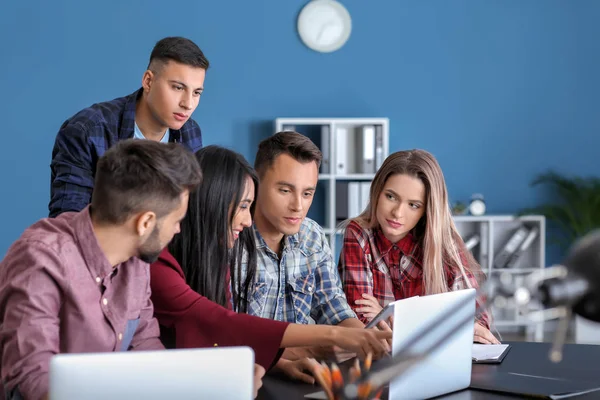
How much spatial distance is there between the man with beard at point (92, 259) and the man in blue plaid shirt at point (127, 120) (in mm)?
927

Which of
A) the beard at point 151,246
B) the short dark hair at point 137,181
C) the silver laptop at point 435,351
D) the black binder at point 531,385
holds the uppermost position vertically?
the short dark hair at point 137,181

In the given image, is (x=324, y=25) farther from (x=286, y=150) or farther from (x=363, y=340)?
(x=363, y=340)

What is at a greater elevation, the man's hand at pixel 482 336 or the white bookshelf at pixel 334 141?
the white bookshelf at pixel 334 141

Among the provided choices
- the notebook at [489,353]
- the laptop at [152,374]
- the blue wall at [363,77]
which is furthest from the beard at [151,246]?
the blue wall at [363,77]

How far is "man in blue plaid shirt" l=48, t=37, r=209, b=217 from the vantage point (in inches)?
97.1

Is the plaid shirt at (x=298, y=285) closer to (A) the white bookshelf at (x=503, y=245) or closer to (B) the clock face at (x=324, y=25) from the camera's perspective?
(A) the white bookshelf at (x=503, y=245)

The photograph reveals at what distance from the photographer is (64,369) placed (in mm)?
988

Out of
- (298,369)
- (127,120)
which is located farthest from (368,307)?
(127,120)

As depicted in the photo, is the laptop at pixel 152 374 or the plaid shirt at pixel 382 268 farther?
the plaid shirt at pixel 382 268

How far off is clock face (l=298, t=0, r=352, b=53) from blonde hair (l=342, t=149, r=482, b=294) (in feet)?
9.43

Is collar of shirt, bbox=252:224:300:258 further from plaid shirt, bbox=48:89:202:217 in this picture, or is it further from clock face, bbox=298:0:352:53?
clock face, bbox=298:0:352:53

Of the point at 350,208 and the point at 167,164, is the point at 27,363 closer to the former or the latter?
the point at 167,164

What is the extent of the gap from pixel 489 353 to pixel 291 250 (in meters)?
0.64

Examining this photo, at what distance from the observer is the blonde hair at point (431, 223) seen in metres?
2.42
